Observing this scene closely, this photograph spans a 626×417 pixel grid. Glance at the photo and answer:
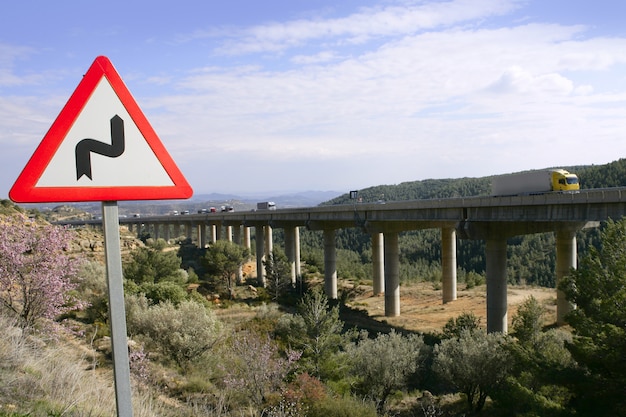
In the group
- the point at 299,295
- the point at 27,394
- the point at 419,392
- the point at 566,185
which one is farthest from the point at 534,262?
the point at 27,394

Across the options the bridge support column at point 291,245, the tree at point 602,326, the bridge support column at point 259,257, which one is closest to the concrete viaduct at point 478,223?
the bridge support column at point 291,245

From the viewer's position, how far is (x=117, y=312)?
320cm

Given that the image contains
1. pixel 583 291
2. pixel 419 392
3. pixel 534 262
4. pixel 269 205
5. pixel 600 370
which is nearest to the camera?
pixel 600 370

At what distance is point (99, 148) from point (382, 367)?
60.2 ft

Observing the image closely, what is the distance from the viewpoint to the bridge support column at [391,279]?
40719mm

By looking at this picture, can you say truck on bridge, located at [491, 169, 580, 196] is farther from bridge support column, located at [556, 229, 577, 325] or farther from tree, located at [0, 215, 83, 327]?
tree, located at [0, 215, 83, 327]

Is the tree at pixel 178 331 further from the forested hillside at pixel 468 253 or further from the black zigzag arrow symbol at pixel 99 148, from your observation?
the forested hillside at pixel 468 253

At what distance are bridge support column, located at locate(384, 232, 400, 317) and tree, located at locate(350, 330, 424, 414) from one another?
63.3ft

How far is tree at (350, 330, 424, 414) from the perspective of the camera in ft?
64.0

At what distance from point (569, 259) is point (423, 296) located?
19172 mm

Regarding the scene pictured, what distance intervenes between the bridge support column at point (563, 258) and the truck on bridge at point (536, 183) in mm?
3999

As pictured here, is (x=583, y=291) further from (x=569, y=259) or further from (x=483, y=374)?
(x=569, y=259)

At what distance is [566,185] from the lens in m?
27.8

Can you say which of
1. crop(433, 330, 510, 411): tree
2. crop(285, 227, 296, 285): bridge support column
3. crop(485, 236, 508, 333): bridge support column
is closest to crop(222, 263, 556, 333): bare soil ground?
crop(485, 236, 508, 333): bridge support column
